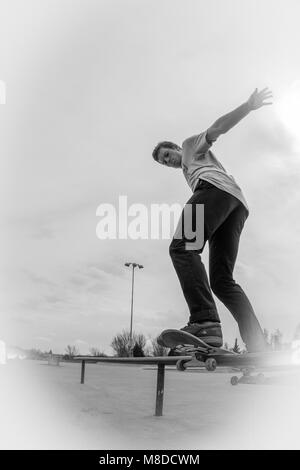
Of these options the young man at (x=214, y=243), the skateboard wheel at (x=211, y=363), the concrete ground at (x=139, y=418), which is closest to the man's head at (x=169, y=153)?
the young man at (x=214, y=243)

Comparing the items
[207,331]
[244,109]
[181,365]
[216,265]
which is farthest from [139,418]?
[244,109]

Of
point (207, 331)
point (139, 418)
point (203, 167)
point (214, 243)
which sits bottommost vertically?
point (139, 418)

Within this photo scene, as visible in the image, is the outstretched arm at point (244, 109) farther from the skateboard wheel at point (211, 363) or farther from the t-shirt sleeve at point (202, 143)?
the skateboard wheel at point (211, 363)

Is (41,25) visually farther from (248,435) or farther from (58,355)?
(58,355)

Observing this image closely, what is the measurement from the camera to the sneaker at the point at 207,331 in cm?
223

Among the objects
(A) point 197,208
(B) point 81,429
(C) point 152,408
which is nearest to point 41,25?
(A) point 197,208

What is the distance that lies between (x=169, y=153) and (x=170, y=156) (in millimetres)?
21

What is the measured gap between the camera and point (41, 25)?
396cm

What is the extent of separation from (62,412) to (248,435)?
1.61 m

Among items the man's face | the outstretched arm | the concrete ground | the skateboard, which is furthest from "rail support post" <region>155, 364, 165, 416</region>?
the outstretched arm

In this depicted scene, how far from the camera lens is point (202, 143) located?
7.91ft

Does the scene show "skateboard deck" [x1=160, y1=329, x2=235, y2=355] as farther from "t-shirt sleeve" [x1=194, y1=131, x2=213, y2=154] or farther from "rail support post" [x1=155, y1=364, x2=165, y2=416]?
"rail support post" [x1=155, y1=364, x2=165, y2=416]

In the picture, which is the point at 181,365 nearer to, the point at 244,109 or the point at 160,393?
the point at 160,393

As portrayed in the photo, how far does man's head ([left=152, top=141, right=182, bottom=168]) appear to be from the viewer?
2664mm
